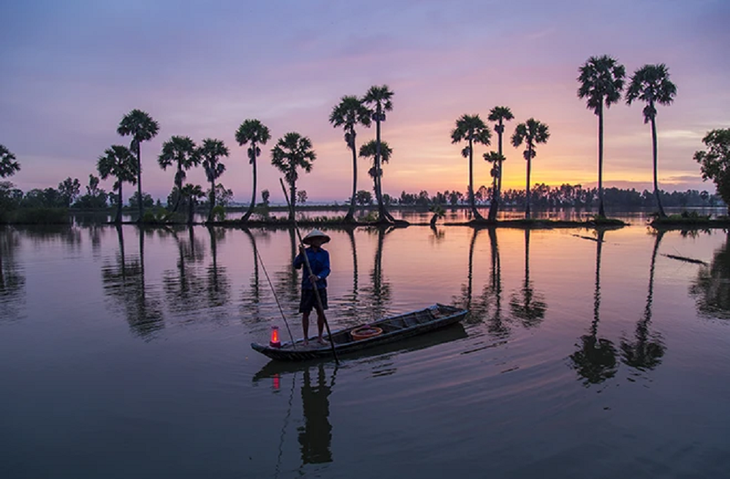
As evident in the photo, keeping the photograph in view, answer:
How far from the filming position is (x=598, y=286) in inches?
572

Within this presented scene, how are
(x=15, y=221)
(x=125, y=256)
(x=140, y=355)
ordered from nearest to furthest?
(x=140, y=355) < (x=125, y=256) < (x=15, y=221)

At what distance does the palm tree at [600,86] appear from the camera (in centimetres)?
4534

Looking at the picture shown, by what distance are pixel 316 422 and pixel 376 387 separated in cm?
131

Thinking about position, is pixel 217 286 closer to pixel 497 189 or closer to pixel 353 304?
pixel 353 304

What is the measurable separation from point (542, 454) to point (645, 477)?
1001mm

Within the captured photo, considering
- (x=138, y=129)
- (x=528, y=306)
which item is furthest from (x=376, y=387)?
(x=138, y=129)

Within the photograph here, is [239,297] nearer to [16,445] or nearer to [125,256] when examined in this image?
[16,445]

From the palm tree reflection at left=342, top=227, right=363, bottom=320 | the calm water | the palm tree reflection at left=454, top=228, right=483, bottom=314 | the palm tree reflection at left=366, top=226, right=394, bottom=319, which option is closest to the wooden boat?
the calm water

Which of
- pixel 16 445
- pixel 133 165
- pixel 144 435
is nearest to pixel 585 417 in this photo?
pixel 144 435

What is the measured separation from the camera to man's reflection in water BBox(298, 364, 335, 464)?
527 centimetres

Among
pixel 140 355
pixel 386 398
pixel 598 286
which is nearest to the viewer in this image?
pixel 386 398

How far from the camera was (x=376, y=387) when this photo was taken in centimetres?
700

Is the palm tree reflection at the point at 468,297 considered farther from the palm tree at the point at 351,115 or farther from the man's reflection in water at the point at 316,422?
the palm tree at the point at 351,115

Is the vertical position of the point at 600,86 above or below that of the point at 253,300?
above
